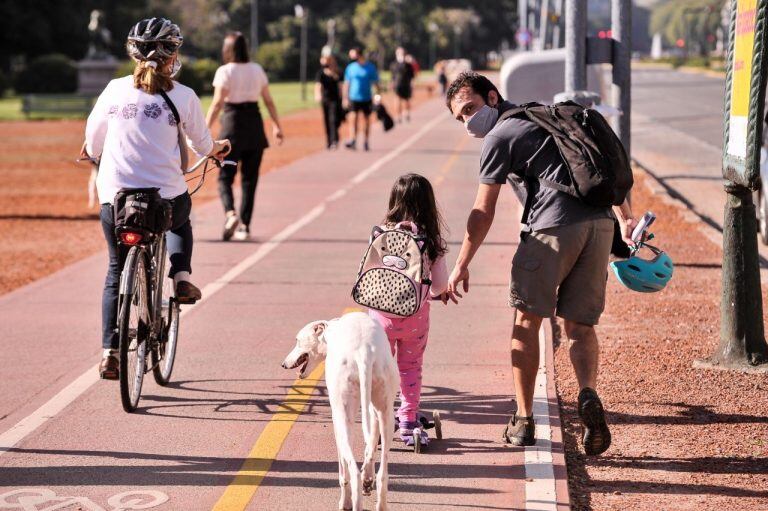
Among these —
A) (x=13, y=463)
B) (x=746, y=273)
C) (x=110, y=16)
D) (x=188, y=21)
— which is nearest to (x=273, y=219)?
(x=746, y=273)

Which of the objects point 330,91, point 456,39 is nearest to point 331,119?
point 330,91

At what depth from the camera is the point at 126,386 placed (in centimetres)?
668

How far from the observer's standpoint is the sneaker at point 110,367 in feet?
21.9

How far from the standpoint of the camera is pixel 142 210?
665cm

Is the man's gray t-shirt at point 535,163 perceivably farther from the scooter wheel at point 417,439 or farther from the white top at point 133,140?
the white top at point 133,140

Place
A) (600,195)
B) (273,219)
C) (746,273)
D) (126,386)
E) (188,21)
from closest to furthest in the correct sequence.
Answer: (600,195), (126,386), (746,273), (273,219), (188,21)

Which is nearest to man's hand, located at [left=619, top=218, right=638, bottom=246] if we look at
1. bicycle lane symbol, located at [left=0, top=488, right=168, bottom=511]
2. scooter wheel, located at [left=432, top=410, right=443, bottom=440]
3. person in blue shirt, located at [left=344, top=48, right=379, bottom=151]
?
scooter wheel, located at [left=432, top=410, right=443, bottom=440]

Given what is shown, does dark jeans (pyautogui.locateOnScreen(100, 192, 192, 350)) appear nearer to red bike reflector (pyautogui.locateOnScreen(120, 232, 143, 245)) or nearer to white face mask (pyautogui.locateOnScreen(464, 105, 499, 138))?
red bike reflector (pyautogui.locateOnScreen(120, 232, 143, 245))

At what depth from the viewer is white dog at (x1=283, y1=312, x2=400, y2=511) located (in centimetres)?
488

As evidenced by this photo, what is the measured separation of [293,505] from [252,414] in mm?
1577

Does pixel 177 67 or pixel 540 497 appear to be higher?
pixel 177 67

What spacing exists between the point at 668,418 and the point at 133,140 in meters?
3.15

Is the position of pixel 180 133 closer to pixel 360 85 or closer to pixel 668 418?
pixel 668 418

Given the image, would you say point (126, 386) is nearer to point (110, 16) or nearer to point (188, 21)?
point (110, 16)
